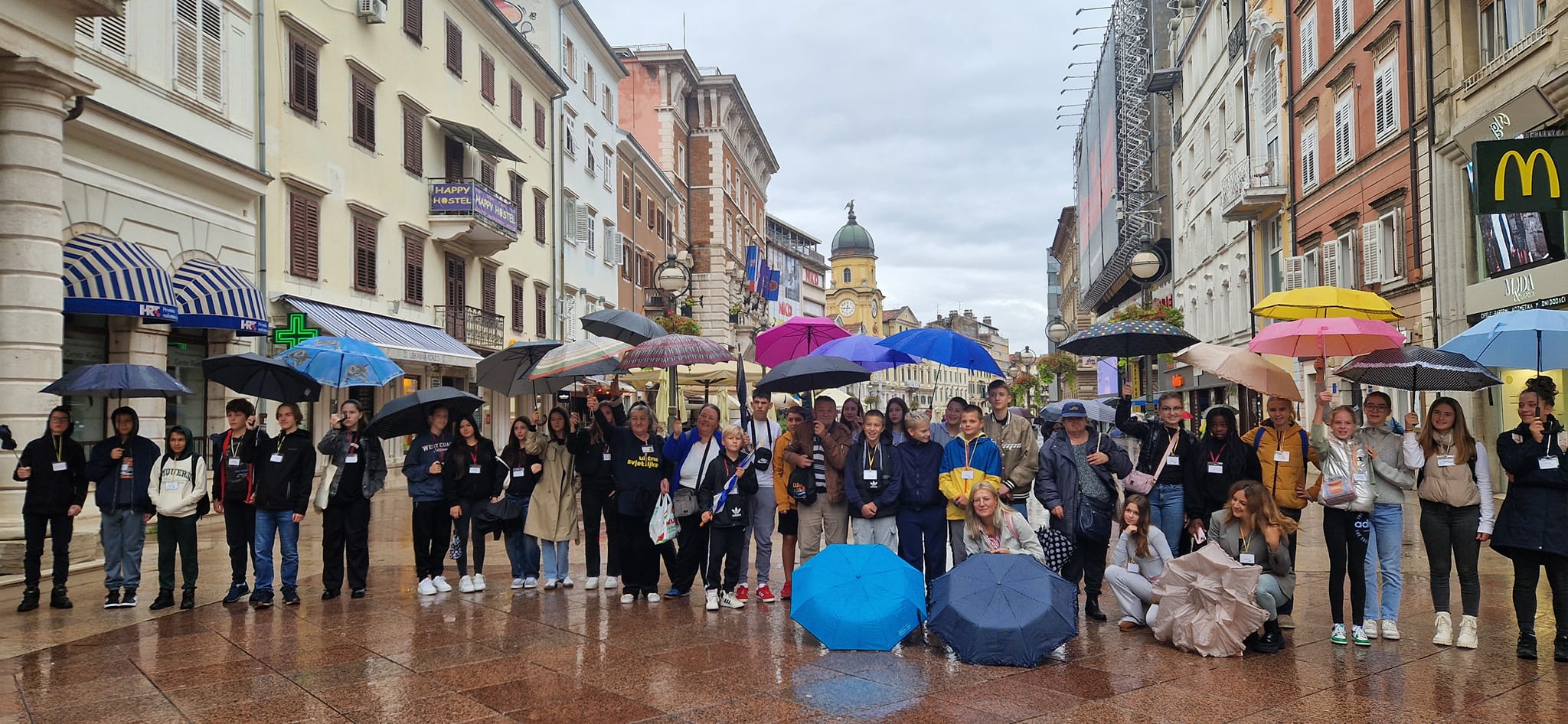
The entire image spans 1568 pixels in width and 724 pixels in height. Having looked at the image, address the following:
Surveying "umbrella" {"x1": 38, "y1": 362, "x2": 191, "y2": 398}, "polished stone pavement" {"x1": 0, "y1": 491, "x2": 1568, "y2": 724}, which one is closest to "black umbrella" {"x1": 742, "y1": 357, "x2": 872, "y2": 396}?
"polished stone pavement" {"x1": 0, "y1": 491, "x2": 1568, "y2": 724}

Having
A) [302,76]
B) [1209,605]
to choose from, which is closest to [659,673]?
[1209,605]

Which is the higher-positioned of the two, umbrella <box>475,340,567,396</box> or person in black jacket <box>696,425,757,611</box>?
umbrella <box>475,340,567,396</box>

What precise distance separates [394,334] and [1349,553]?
18520 mm

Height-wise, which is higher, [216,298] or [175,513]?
[216,298]

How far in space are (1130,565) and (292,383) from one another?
7373 millimetres

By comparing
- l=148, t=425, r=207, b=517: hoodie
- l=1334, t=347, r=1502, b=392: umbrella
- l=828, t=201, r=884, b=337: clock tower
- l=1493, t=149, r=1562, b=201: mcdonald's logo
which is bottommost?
l=148, t=425, r=207, b=517: hoodie

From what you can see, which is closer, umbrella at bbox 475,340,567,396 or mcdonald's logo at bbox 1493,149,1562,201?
mcdonald's logo at bbox 1493,149,1562,201

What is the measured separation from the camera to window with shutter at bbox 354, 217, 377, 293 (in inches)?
853

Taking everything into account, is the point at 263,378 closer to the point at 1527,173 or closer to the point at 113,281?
the point at 113,281

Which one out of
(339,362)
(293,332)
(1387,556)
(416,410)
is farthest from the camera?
(293,332)

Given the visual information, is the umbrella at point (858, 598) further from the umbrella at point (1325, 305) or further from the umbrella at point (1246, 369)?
the umbrella at point (1325, 305)

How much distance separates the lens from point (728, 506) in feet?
30.3

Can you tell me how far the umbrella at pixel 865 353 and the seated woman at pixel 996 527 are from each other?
160 inches

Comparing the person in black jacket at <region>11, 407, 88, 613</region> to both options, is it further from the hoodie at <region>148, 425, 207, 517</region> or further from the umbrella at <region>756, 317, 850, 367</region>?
the umbrella at <region>756, 317, 850, 367</region>
